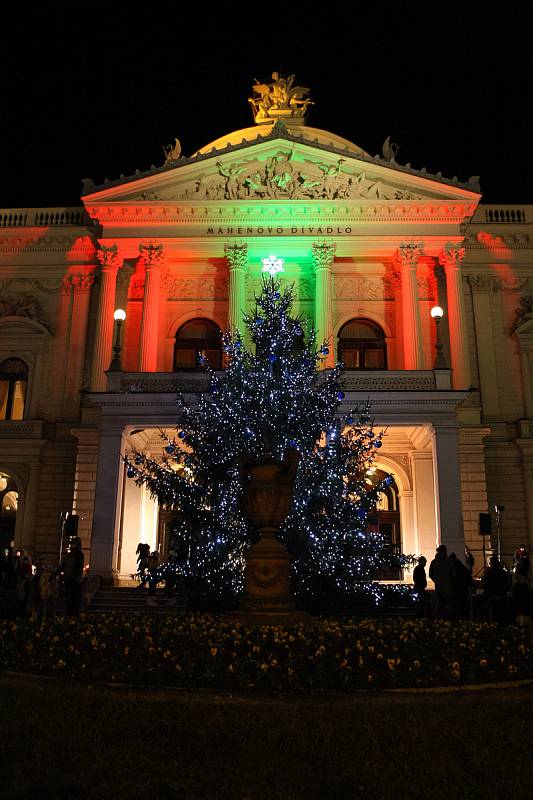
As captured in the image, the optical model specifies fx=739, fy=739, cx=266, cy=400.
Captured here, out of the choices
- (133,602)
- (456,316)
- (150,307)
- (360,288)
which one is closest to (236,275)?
(150,307)

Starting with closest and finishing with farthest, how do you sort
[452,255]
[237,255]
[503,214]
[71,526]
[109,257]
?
[71,526], [452,255], [237,255], [109,257], [503,214]

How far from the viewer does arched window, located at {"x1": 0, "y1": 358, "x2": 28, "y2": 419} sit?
32.9 meters

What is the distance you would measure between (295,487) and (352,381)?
838cm

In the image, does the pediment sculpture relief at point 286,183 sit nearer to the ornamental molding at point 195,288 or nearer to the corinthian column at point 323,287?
the corinthian column at point 323,287

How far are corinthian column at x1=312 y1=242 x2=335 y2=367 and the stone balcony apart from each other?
184 inches

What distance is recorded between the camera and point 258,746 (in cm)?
652

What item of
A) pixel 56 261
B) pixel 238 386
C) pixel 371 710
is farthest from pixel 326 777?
pixel 56 261

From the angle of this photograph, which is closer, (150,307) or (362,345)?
(150,307)

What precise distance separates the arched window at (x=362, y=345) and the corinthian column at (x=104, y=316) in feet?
32.8

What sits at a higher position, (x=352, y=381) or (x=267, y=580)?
(x=352, y=381)

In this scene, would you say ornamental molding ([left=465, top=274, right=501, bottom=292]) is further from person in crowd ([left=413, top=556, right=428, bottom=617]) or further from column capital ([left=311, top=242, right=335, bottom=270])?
person in crowd ([left=413, top=556, right=428, bottom=617])

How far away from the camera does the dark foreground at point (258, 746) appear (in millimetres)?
5535

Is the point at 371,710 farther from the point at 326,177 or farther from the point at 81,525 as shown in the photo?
the point at 326,177

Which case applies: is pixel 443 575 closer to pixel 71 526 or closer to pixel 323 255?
pixel 71 526
